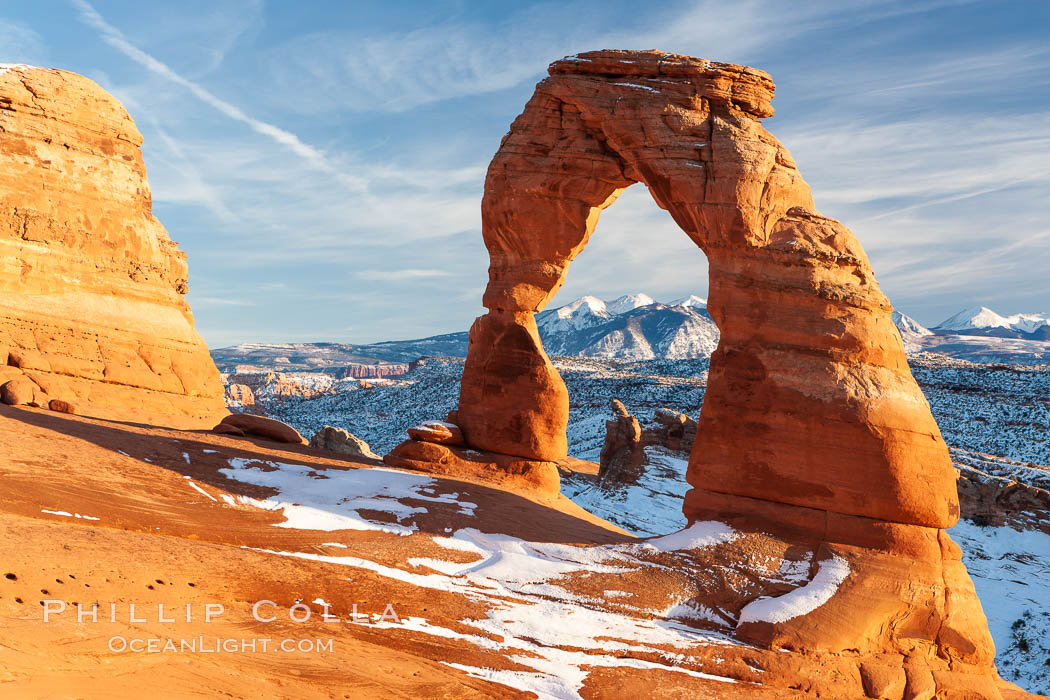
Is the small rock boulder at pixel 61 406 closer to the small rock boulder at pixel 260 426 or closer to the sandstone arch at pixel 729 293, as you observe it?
the small rock boulder at pixel 260 426

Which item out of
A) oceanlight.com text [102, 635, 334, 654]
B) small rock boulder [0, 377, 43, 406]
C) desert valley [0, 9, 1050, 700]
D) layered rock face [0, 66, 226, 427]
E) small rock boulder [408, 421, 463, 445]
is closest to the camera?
oceanlight.com text [102, 635, 334, 654]

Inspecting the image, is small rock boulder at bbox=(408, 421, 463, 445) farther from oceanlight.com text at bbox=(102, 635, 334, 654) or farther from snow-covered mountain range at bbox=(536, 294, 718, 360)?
snow-covered mountain range at bbox=(536, 294, 718, 360)

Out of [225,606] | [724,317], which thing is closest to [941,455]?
[724,317]

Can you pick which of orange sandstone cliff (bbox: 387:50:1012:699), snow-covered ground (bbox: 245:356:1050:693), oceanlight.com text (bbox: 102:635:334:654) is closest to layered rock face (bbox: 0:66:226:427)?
orange sandstone cliff (bbox: 387:50:1012:699)

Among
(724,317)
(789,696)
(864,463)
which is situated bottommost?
(789,696)

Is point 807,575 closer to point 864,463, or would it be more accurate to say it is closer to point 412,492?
point 864,463

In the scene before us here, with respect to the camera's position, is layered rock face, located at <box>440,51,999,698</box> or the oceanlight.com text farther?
layered rock face, located at <box>440,51,999,698</box>

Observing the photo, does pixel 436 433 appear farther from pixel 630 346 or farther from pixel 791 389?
pixel 630 346
